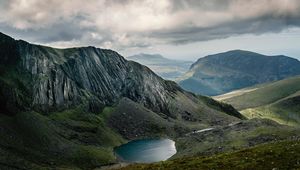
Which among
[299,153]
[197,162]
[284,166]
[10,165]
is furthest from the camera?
[10,165]

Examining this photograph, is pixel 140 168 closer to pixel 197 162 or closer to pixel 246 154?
pixel 197 162

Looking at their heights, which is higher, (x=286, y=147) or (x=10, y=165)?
(x=286, y=147)

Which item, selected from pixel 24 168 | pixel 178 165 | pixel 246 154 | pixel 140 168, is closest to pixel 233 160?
pixel 246 154

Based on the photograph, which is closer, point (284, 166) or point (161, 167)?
point (284, 166)

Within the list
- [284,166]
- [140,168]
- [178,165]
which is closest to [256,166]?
[284,166]

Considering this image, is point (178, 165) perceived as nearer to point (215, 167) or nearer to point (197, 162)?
point (197, 162)

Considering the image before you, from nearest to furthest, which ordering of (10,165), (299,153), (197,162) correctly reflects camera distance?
1. (299,153)
2. (197,162)
3. (10,165)
